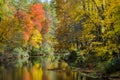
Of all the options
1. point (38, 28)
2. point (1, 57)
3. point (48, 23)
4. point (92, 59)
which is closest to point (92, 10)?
point (92, 59)

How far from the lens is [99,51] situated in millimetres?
34531

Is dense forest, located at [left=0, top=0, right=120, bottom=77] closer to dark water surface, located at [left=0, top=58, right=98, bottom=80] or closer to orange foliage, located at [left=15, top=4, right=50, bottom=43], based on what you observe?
orange foliage, located at [left=15, top=4, right=50, bottom=43]

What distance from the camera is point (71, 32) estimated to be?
52.2 meters

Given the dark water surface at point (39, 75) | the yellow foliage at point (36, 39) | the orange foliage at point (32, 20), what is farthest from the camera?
the yellow foliage at point (36, 39)

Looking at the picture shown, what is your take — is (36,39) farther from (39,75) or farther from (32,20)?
(39,75)

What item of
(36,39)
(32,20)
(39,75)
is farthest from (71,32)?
(36,39)

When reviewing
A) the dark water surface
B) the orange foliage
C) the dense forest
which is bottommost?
the dark water surface

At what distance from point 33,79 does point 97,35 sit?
10.5m

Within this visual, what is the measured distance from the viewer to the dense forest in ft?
109

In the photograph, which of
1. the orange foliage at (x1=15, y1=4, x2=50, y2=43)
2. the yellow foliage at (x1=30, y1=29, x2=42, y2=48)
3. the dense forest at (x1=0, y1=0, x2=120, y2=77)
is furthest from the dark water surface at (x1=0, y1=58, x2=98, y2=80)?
the yellow foliage at (x1=30, y1=29, x2=42, y2=48)

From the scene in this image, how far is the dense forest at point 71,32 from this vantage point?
3338 centimetres

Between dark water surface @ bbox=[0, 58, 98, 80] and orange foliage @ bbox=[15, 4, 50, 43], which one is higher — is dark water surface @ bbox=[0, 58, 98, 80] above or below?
below

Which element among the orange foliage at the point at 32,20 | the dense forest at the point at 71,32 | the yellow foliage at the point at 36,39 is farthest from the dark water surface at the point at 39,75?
the yellow foliage at the point at 36,39

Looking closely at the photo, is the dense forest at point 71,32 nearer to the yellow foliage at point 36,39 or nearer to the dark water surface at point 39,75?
the yellow foliage at point 36,39
